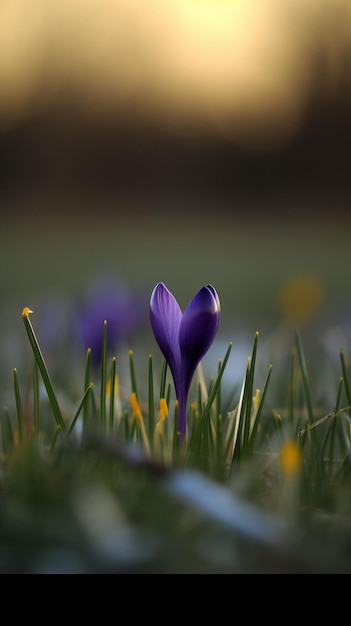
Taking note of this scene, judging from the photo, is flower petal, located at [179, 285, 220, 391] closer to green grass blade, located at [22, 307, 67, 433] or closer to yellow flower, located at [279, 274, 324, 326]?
green grass blade, located at [22, 307, 67, 433]

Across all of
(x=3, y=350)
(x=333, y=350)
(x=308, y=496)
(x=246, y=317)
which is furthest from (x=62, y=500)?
(x=246, y=317)

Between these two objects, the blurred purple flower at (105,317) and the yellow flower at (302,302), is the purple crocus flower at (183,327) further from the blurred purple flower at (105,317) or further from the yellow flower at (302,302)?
the yellow flower at (302,302)

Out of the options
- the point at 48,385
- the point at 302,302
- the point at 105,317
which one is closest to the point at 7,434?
the point at 48,385

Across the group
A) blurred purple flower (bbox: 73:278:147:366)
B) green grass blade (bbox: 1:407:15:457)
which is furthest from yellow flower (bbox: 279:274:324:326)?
green grass blade (bbox: 1:407:15:457)

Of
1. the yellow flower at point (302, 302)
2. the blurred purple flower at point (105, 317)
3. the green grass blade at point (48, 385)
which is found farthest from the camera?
the yellow flower at point (302, 302)

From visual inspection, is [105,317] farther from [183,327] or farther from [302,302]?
[302,302]

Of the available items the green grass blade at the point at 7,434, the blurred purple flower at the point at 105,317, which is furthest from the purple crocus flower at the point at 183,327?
the blurred purple flower at the point at 105,317
